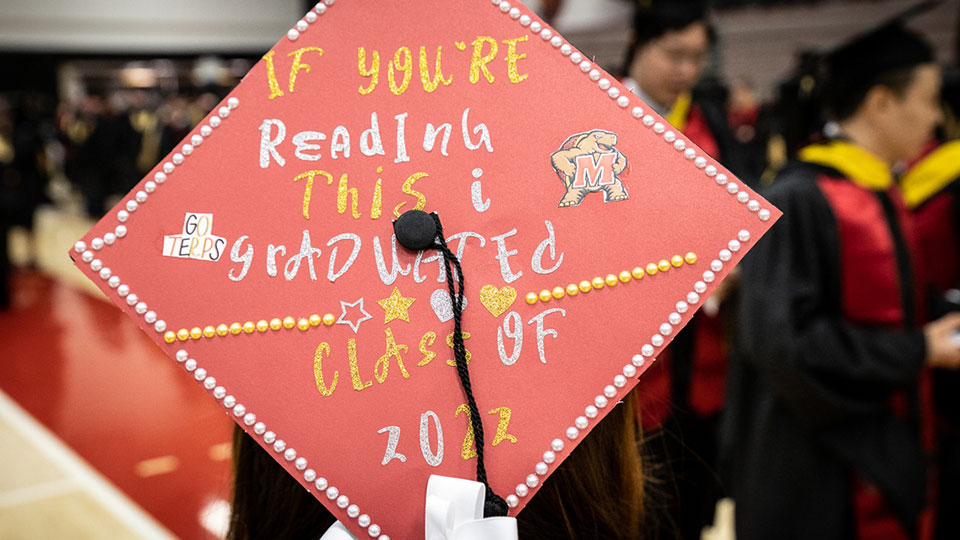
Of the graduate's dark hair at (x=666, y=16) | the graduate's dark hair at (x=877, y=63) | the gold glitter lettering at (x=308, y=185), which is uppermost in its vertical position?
the graduate's dark hair at (x=666, y=16)

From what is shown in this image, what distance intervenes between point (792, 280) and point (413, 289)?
3.74ft

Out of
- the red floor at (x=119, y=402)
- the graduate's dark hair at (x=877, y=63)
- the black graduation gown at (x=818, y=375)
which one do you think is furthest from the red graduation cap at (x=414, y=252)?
the red floor at (x=119, y=402)

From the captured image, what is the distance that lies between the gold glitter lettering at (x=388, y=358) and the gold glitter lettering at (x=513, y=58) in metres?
0.29

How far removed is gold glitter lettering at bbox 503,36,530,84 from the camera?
2.48 ft

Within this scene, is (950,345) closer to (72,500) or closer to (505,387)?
(505,387)

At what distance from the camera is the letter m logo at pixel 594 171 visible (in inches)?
29.0

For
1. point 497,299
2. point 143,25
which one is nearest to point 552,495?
point 497,299

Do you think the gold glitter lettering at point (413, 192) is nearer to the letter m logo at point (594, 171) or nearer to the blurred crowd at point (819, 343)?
the letter m logo at point (594, 171)

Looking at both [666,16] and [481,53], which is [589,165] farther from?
[666,16]

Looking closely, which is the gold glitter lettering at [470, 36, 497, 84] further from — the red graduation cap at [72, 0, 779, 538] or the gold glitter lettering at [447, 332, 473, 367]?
the gold glitter lettering at [447, 332, 473, 367]

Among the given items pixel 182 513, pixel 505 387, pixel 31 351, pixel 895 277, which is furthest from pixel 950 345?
pixel 31 351

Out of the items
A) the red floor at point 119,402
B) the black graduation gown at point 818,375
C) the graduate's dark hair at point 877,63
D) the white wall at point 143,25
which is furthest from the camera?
the white wall at point 143,25

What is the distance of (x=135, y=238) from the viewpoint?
29.5 inches

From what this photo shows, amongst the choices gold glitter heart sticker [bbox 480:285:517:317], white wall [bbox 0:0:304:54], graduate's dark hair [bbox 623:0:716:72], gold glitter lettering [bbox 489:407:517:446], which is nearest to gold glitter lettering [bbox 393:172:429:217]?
gold glitter heart sticker [bbox 480:285:517:317]
